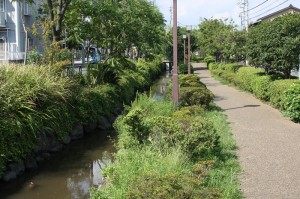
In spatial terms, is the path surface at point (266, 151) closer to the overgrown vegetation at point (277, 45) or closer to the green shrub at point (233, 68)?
the overgrown vegetation at point (277, 45)

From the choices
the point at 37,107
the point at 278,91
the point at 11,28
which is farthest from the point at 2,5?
the point at 278,91

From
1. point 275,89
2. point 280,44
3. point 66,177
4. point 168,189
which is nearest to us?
point 168,189

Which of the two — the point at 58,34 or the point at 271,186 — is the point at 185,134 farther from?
the point at 58,34

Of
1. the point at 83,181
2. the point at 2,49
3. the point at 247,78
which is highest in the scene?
the point at 2,49

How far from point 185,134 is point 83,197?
2.58 meters

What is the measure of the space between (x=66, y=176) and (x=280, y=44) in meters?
10.9

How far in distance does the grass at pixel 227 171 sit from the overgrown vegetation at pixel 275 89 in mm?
2741

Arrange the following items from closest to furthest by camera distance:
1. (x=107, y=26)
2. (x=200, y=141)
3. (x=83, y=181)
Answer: (x=200, y=141), (x=83, y=181), (x=107, y=26)

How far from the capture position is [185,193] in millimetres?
4906

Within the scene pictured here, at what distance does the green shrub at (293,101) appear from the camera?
12.6 m

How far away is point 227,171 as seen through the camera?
7.52m

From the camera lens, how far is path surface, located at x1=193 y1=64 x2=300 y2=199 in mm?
6715

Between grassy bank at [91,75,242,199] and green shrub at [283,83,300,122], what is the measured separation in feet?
10.8

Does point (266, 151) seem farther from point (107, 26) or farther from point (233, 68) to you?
point (233, 68)
